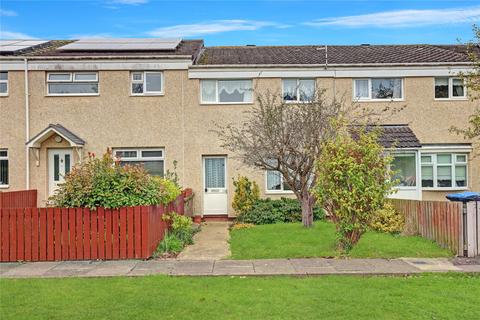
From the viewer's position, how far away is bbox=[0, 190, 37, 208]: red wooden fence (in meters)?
15.2

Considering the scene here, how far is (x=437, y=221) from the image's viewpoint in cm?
1168

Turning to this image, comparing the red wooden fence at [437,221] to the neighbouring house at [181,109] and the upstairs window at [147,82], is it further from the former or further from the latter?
the upstairs window at [147,82]

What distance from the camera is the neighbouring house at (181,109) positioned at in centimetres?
1869

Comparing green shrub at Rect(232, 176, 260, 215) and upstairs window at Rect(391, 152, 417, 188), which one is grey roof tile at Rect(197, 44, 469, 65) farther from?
green shrub at Rect(232, 176, 260, 215)

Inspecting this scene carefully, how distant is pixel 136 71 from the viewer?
1895cm

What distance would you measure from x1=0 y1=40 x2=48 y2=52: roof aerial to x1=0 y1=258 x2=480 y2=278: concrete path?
12.8 metres

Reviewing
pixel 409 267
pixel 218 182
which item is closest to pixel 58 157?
pixel 218 182

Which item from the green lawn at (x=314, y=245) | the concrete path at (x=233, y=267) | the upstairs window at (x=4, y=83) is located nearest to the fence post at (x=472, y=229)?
the green lawn at (x=314, y=245)

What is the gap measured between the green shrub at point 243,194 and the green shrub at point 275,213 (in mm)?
387

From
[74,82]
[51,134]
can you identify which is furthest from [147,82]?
[51,134]

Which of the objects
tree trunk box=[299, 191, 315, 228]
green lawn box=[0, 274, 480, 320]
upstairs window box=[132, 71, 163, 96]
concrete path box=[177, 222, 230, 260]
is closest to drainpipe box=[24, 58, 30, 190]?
upstairs window box=[132, 71, 163, 96]

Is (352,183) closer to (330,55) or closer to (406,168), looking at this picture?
(406,168)

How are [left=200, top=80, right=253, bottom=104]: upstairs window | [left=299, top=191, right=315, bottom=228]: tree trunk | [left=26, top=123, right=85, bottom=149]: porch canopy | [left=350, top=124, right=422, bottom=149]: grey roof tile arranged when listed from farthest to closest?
[left=200, top=80, right=253, bottom=104]: upstairs window
[left=26, top=123, right=85, bottom=149]: porch canopy
[left=350, top=124, right=422, bottom=149]: grey roof tile
[left=299, top=191, right=315, bottom=228]: tree trunk

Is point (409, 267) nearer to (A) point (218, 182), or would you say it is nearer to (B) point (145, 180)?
(B) point (145, 180)
